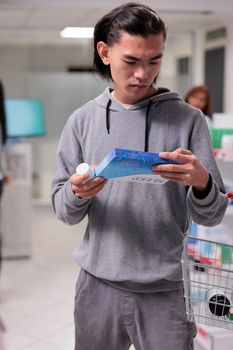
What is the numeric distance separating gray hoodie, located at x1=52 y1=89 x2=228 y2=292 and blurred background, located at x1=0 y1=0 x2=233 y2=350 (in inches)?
29.8

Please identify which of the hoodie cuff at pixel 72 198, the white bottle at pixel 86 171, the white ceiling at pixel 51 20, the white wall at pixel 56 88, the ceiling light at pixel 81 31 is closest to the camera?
the white bottle at pixel 86 171

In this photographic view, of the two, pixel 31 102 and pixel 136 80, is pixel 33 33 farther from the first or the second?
pixel 136 80

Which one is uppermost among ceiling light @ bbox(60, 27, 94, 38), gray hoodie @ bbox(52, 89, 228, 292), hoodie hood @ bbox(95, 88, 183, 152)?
ceiling light @ bbox(60, 27, 94, 38)

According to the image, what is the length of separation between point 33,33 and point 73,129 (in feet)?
21.1

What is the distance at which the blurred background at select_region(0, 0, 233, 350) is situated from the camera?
122 inches

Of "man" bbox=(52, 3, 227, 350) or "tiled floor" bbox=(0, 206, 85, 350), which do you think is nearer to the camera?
"man" bbox=(52, 3, 227, 350)

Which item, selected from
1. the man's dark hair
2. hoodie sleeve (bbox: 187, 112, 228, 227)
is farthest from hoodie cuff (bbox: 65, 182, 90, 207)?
the man's dark hair

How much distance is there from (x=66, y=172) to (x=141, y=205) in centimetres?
25

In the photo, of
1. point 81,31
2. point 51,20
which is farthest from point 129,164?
point 51,20

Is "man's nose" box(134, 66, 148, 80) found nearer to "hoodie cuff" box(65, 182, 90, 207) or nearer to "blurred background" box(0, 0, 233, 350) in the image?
"hoodie cuff" box(65, 182, 90, 207)

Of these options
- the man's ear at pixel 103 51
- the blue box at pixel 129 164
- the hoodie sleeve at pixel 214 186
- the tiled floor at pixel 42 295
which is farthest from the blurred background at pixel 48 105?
the blue box at pixel 129 164

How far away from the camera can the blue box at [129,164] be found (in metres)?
1.16

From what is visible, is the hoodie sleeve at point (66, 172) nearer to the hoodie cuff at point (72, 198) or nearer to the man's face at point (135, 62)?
the hoodie cuff at point (72, 198)

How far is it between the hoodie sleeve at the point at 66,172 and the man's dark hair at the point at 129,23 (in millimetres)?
257
